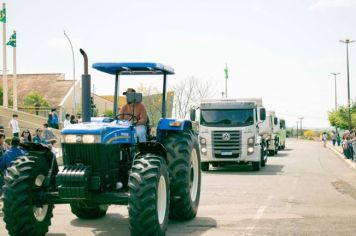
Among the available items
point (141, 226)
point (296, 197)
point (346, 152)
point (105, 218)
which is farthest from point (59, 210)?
point (346, 152)

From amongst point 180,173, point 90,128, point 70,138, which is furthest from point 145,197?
point 180,173

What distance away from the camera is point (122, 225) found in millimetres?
9500

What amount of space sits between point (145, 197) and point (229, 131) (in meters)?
14.2

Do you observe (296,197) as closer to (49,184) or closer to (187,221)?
(187,221)

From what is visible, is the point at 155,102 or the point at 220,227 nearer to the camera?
the point at 220,227

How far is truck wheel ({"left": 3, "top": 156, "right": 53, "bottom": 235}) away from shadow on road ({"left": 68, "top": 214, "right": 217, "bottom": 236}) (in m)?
1.16

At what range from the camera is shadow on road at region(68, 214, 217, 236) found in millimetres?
8883

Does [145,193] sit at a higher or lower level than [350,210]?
higher

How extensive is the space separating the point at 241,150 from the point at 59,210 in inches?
438

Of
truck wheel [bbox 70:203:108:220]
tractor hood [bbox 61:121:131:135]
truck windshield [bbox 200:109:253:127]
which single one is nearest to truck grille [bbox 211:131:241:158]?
truck windshield [bbox 200:109:253:127]

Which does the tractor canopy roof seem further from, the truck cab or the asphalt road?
the truck cab

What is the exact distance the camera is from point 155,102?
33.2ft

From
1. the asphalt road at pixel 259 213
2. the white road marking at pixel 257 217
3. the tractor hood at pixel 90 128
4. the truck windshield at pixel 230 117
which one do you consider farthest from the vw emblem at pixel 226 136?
the tractor hood at pixel 90 128

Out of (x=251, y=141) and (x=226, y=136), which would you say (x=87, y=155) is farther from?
(x=251, y=141)
